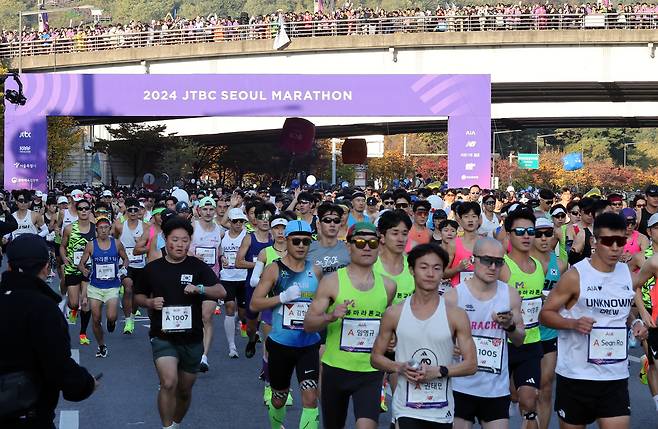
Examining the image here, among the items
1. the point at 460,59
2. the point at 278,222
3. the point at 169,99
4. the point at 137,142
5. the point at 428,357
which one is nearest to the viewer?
the point at 428,357

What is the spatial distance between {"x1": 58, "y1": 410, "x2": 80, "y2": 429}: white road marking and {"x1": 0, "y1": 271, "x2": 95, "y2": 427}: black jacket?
4.74 meters

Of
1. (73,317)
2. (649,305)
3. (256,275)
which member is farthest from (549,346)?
(73,317)

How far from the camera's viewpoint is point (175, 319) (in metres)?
8.90

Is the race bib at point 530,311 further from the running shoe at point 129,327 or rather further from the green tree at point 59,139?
the green tree at point 59,139

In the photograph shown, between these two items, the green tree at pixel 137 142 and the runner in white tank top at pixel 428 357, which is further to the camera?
the green tree at pixel 137 142

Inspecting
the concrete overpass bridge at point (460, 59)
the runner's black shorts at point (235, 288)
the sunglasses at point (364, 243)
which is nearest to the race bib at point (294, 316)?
the sunglasses at point (364, 243)

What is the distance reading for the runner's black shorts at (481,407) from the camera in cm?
731

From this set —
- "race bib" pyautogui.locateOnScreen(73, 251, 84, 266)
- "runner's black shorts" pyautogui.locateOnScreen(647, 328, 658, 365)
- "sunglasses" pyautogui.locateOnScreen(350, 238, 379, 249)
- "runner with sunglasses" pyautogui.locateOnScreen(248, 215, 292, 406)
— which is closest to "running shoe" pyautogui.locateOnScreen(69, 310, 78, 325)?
"race bib" pyautogui.locateOnScreen(73, 251, 84, 266)

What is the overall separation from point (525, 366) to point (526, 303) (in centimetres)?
47

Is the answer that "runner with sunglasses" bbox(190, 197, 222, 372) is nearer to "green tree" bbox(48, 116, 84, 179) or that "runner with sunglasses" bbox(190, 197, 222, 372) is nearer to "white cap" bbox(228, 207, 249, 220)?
"white cap" bbox(228, 207, 249, 220)

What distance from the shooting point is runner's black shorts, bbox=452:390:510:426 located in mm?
7312

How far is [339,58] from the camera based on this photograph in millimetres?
40469

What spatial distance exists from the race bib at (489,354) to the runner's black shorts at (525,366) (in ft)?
4.26

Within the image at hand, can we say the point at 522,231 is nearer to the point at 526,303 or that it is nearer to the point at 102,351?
the point at 526,303
